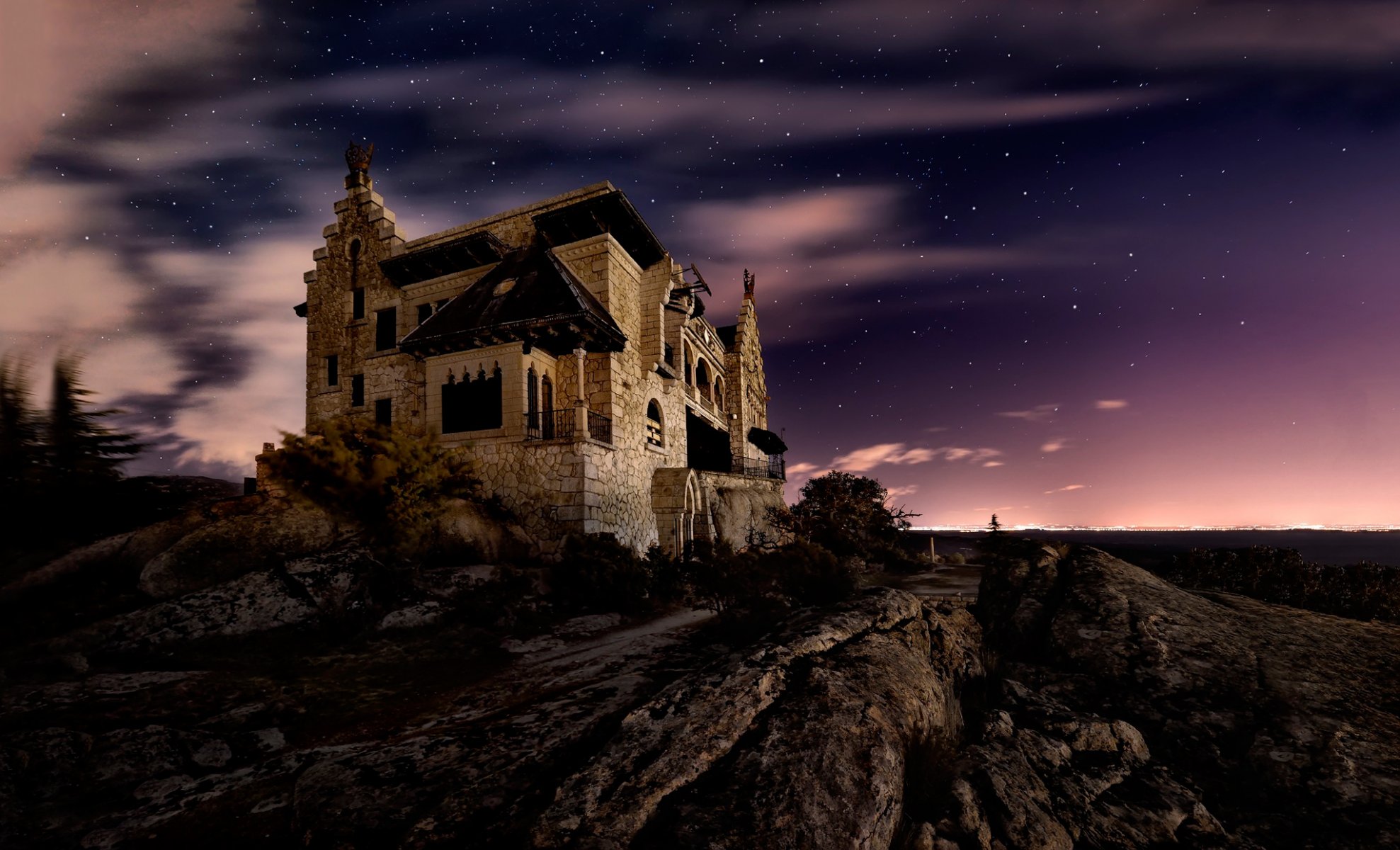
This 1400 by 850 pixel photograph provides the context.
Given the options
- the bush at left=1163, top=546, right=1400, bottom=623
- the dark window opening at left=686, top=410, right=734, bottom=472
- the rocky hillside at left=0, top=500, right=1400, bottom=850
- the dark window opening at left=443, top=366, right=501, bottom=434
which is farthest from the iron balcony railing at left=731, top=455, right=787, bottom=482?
the rocky hillside at left=0, top=500, right=1400, bottom=850

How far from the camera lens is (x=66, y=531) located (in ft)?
39.9

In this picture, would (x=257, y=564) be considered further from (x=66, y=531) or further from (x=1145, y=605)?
(x=1145, y=605)

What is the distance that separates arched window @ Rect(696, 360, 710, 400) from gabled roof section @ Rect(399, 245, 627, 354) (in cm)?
1149

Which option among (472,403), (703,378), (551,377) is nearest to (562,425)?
(551,377)

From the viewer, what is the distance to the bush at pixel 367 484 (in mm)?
12266

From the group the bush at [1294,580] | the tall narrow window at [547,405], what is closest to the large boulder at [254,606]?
the tall narrow window at [547,405]

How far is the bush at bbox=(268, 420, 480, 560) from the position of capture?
12.3m

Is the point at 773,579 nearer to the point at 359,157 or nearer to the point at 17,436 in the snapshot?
the point at 17,436

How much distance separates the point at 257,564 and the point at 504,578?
4704mm

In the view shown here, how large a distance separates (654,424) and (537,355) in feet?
19.2

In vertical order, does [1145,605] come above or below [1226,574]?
above

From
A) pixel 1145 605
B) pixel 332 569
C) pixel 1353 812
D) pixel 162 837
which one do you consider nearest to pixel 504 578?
pixel 332 569

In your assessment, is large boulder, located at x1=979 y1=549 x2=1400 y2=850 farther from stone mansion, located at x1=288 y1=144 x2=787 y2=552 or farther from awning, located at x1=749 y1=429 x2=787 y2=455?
awning, located at x1=749 y1=429 x2=787 y2=455

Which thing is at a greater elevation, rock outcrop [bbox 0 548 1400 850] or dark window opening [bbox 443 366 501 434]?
dark window opening [bbox 443 366 501 434]
